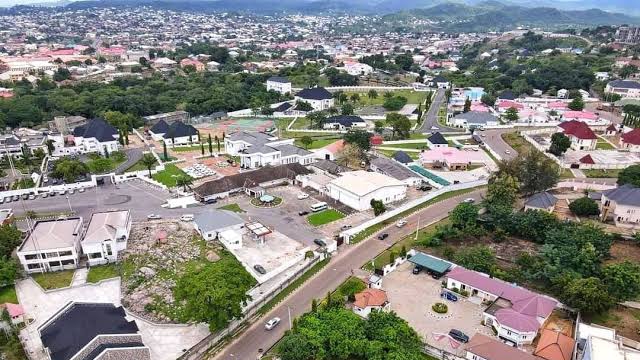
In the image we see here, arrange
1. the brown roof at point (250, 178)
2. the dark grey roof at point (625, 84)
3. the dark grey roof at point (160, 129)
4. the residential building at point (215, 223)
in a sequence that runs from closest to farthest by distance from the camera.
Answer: the residential building at point (215, 223)
the brown roof at point (250, 178)
the dark grey roof at point (160, 129)
the dark grey roof at point (625, 84)

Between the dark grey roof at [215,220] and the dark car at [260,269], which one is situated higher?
the dark grey roof at [215,220]

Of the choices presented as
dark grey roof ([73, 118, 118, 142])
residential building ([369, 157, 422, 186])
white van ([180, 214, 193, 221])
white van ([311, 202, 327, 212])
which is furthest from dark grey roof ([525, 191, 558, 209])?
dark grey roof ([73, 118, 118, 142])

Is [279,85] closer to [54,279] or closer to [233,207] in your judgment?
[233,207]

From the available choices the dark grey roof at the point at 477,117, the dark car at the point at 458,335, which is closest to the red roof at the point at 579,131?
the dark grey roof at the point at 477,117

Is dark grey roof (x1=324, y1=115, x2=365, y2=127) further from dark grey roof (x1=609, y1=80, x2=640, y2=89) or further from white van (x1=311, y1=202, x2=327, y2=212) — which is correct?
dark grey roof (x1=609, y1=80, x2=640, y2=89)

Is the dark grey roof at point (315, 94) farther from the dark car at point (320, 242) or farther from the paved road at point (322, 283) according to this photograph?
the dark car at point (320, 242)

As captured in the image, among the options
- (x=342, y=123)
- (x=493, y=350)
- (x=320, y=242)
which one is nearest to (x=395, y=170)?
(x=320, y=242)
